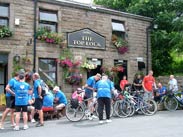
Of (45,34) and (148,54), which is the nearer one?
(45,34)

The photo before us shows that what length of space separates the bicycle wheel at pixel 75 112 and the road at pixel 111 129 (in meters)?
0.24

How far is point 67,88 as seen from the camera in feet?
60.4

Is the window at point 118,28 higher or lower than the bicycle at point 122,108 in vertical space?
higher

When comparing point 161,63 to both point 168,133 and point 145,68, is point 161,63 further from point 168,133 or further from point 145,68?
point 168,133

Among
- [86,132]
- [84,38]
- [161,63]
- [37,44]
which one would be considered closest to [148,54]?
[161,63]

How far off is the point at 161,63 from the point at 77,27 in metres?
8.47

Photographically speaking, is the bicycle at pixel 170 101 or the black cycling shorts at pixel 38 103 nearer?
the black cycling shorts at pixel 38 103

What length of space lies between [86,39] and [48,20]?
2354 mm

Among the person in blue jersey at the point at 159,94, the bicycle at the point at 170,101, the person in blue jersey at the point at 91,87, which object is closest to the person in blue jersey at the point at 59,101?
the person in blue jersey at the point at 91,87

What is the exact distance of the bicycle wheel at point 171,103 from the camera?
16.8 meters

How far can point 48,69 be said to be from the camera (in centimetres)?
1803

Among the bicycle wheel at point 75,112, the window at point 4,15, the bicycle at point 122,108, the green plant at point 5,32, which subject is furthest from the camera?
the window at point 4,15

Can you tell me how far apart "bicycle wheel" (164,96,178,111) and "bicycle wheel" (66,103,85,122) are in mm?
4991

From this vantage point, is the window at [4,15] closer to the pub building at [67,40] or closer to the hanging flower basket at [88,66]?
the pub building at [67,40]
